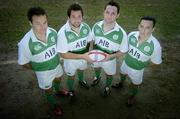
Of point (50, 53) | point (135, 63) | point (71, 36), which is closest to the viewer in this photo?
point (50, 53)

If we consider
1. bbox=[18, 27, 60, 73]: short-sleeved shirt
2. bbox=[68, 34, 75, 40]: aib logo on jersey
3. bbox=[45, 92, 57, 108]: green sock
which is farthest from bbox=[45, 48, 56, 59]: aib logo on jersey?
bbox=[45, 92, 57, 108]: green sock

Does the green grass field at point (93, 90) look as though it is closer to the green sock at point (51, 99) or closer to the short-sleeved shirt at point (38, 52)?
the green sock at point (51, 99)

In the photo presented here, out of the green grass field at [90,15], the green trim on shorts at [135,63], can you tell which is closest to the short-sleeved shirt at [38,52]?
the green trim on shorts at [135,63]

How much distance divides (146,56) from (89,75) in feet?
7.09

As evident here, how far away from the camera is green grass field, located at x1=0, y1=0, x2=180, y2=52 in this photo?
805 cm

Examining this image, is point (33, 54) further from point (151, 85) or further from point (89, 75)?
point (151, 85)

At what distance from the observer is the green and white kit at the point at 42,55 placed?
4.12 m

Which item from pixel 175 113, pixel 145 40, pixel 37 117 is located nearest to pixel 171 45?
pixel 175 113

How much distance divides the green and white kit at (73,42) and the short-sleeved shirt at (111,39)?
0.19 meters

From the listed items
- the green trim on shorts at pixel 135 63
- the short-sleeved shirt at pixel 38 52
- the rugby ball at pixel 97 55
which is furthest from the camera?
the green trim on shorts at pixel 135 63

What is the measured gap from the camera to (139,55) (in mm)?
4688

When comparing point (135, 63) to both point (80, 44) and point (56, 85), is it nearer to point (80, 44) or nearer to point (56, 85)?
point (80, 44)

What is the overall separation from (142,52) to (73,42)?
138 cm

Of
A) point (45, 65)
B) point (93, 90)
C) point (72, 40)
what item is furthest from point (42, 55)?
point (93, 90)
